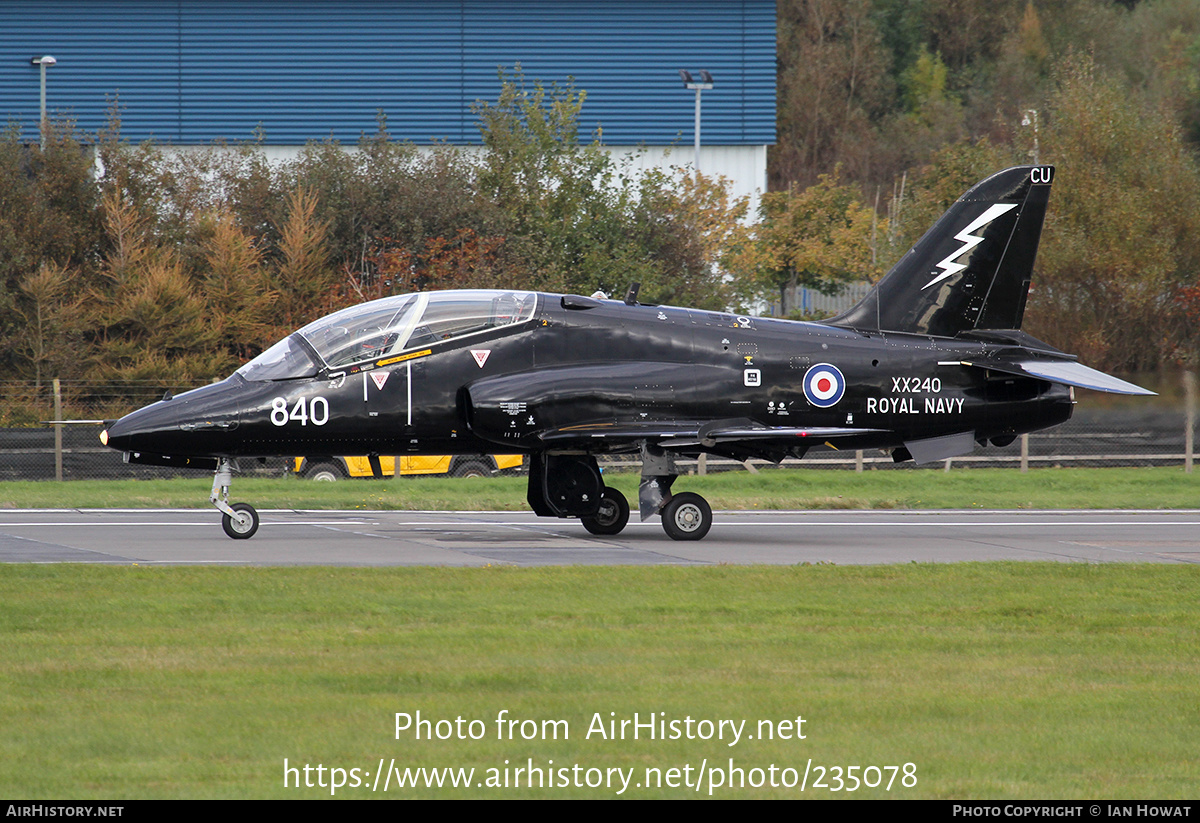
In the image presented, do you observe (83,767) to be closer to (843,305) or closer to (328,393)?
(328,393)

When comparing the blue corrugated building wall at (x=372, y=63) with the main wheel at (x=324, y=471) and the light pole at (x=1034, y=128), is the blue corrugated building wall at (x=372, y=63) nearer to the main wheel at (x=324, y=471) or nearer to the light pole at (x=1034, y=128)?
the light pole at (x=1034, y=128)

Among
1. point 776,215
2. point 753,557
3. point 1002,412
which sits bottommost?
point 753,557

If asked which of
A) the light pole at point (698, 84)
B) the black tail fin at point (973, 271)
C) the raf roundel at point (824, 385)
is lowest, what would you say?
the raf roundel at point (824, 385)

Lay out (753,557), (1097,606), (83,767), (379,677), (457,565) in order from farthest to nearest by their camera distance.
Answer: (753,557)
(457,565)
(1097,606)
(379,677)
(83,767)

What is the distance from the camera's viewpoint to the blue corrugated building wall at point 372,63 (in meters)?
49.8

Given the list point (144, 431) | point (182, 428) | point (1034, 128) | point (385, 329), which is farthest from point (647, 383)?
point (1034, 128)

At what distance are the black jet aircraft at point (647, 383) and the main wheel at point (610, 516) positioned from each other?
2 cm

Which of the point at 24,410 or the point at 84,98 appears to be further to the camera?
the point at 84,98

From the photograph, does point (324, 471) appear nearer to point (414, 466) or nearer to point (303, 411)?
point (414, 466)

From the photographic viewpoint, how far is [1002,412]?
18812mm

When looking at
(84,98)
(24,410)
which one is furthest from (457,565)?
(84,98)

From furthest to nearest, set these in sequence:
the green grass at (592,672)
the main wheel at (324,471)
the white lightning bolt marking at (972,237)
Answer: the main wheel at (324,471), the white lightning bolt marking at (972,237), the green grass at (592,672)

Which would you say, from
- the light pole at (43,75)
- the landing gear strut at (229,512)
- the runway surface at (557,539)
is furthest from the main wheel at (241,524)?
the light pole at (43,75)

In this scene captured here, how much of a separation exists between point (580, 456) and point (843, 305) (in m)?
37.1
